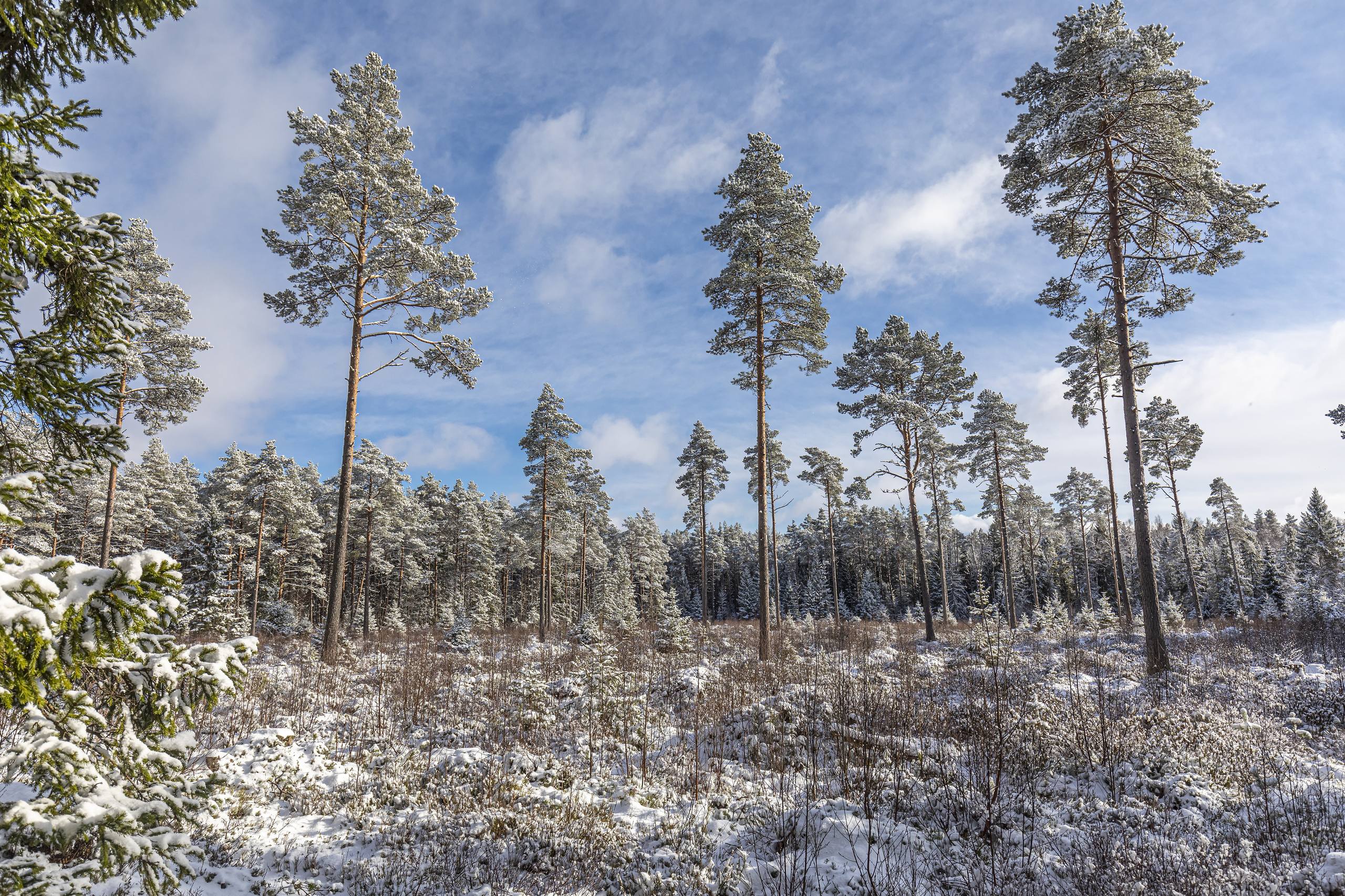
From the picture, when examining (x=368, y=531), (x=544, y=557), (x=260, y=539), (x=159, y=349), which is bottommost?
(x=544, y=557)

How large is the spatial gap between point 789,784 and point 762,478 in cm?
867

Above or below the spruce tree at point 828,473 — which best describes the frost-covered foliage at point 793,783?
below

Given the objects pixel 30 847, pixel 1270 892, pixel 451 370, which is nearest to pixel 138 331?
pixel 30 847

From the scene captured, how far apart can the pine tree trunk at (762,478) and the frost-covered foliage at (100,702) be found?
12.3m

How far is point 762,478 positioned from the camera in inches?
583

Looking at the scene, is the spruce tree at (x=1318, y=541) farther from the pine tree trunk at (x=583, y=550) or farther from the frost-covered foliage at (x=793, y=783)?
the pine tree trunk at (x=583, y=550)

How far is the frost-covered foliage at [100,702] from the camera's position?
2541 millimetres

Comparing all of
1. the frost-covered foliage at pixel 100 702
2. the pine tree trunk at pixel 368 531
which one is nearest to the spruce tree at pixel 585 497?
the pine tree trunk at pixel 368 531

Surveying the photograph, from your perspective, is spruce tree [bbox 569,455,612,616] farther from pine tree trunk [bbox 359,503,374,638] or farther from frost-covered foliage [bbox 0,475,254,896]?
frost-covered foliage [bbox 0,475,254,896]

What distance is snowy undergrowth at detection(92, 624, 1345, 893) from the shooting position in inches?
191

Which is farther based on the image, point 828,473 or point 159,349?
point 828,473

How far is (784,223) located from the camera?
16016 mm

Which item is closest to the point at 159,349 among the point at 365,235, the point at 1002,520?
the point at 365,235

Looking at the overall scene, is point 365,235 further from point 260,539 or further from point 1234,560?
point 1234,560
